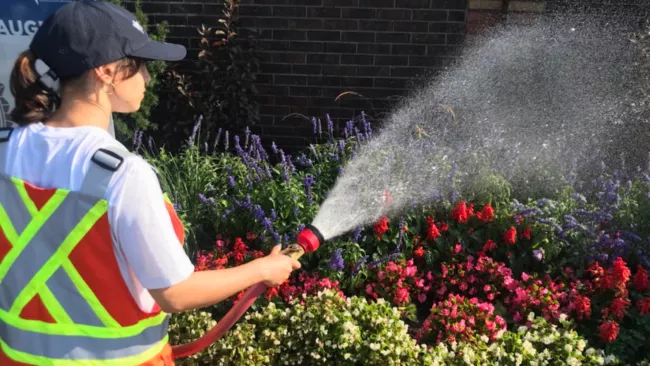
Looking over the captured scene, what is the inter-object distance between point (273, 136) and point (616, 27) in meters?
2.91

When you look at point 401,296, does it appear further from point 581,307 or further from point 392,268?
point 581,307

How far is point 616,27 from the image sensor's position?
187 inches

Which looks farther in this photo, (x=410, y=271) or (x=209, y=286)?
(x=410, y=271)

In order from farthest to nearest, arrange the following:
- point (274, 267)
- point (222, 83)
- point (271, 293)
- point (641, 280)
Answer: point (222, 83) < point (271, 293) < point (641, 280) < point (274, 267)

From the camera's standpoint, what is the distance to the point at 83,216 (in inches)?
52.2

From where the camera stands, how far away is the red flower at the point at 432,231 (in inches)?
125

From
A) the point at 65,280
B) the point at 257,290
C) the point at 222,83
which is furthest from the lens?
the point at 222,83

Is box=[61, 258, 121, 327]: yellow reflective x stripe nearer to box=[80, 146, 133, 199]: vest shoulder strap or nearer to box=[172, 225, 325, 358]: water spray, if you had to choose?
box=[80, 146, 133, 199]: vest shoulder strap

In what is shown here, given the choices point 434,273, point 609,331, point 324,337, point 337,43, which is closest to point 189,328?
point 324,337

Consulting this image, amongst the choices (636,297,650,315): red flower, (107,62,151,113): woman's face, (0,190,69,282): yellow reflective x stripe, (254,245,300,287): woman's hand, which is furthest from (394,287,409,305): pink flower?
(0,190,69,282): yellow reflective x stripe

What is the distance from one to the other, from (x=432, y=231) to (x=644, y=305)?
1.03 m

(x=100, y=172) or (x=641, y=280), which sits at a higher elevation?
(x=100, y=172)

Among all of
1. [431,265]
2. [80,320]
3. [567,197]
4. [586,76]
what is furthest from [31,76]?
[586,76]

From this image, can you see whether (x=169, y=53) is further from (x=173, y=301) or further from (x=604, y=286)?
(x=604, y=286)
